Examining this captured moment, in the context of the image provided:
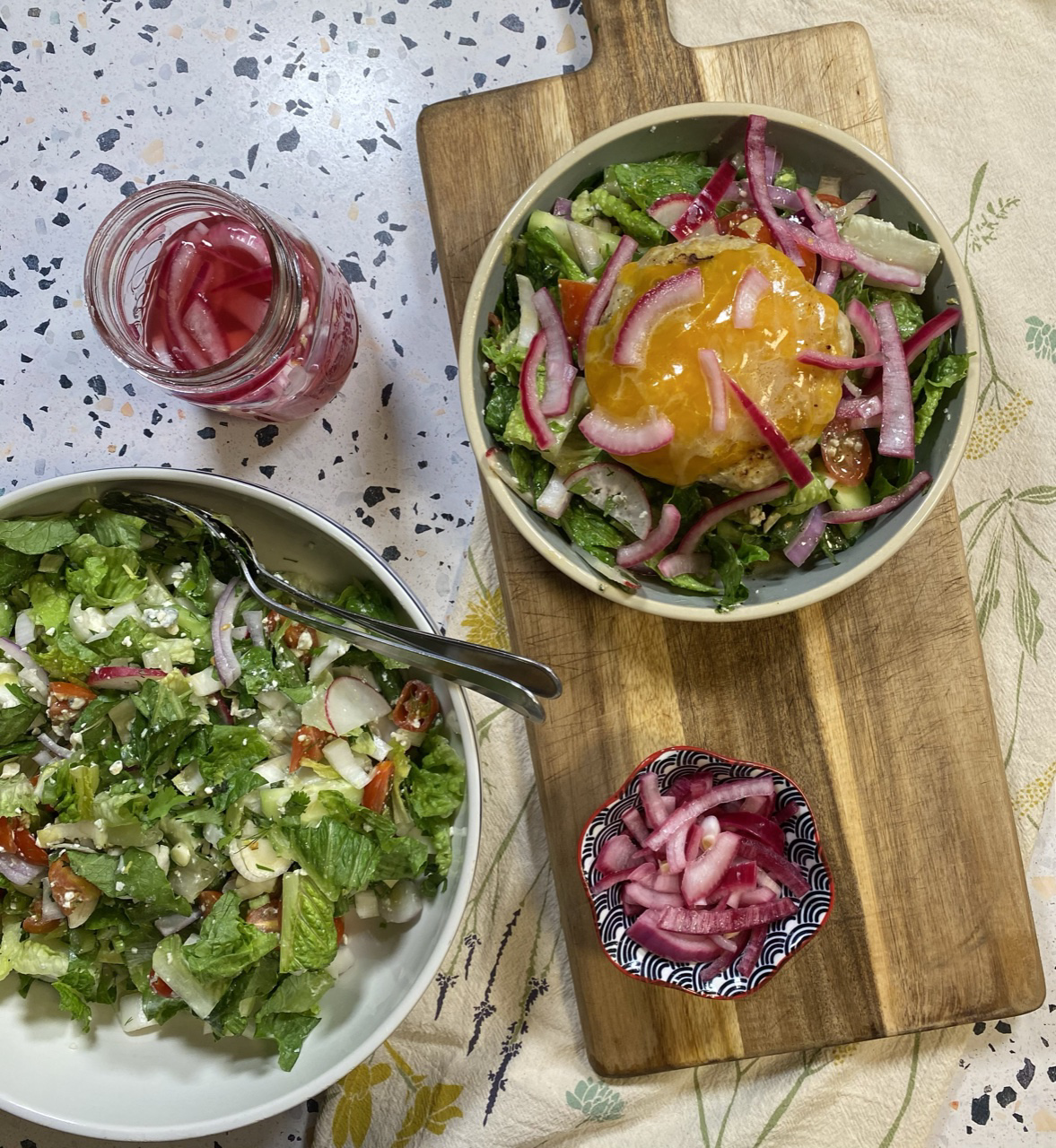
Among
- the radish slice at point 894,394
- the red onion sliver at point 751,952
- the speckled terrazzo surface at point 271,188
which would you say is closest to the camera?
the radish slice at point 894,394

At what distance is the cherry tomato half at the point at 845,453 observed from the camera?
1.67m

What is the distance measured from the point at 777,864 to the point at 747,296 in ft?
3.20

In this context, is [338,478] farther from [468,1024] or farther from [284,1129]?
[284,1129]

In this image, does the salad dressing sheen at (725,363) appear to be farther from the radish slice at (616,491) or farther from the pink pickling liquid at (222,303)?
the pink pickling liquid at (222,303)

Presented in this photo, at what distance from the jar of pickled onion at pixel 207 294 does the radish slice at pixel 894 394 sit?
0.96 meters

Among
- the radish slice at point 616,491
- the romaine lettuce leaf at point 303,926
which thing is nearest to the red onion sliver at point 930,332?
the radish slice at point 616,491

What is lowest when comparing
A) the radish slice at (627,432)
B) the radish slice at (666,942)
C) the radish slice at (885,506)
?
the radish slice at (666,942)

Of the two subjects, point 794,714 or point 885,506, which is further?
point 794,714

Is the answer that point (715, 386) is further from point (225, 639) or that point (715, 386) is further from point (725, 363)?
point (225, 639)

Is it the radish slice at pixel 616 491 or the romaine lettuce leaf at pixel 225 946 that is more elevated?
the radish slice at pixel 616 491

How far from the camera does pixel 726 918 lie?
5.74 ft

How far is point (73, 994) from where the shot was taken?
1.71 metres

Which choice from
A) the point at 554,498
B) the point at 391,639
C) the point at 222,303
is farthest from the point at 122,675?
the point at 554,498

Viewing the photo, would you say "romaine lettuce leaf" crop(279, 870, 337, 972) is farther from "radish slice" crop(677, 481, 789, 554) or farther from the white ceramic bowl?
"radish slice" crop(677, 481, 789, 554)
